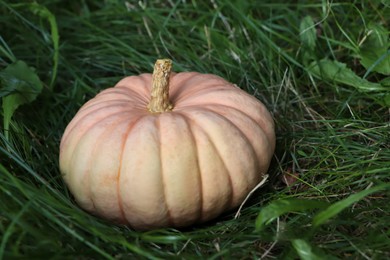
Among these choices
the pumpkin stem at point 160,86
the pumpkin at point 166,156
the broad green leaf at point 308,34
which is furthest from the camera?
the broad green leaf at point 308,34

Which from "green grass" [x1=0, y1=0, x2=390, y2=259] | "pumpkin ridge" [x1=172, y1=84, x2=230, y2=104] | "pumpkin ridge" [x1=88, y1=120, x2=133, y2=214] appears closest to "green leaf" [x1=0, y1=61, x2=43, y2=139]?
"green grass" [x1=0, y1=0, x2=390, y2=259]

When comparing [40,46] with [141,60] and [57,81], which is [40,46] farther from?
[141,60]

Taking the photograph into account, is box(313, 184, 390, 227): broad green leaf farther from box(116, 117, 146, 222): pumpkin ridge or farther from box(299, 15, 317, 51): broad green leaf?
box(299, 15, 317, 51): broad green leaf

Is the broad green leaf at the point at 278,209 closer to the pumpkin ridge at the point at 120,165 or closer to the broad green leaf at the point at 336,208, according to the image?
the broad green leaf at the point at 336,208

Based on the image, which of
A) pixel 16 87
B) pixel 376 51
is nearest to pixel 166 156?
pixel 16 87

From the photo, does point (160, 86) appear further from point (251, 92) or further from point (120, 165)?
point (251, 92)

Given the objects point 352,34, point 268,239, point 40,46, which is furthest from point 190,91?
point 40,46

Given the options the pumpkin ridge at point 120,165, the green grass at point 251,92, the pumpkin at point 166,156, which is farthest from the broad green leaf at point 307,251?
the pumpkin ridge at point 120,165
